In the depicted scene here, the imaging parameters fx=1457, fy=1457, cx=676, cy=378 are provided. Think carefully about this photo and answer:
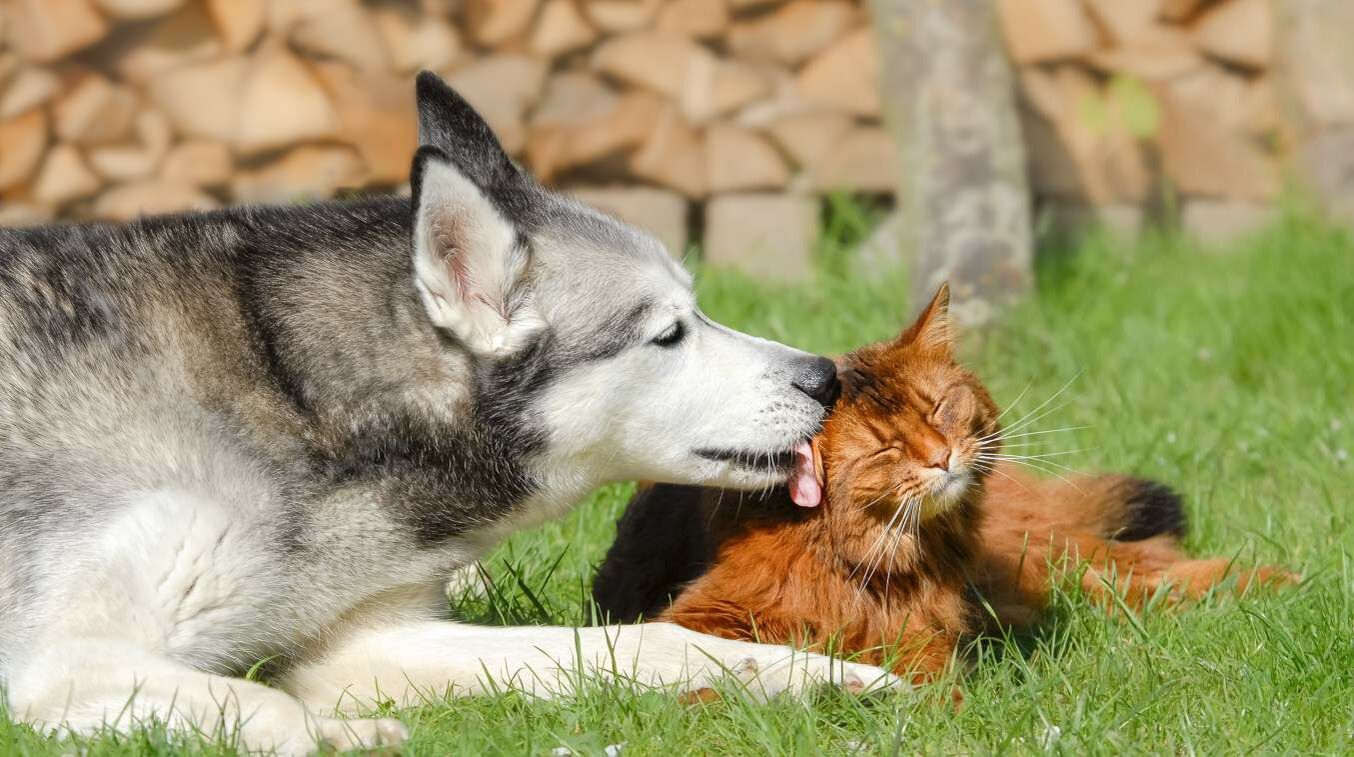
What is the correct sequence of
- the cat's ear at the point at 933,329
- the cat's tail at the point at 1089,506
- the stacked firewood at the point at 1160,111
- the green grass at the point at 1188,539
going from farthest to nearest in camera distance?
the stacked firewood at the point at 1160,111
the cat's tail at the point at 1089,506
the cat's ear at the point at 933,329
the green grass at the point at 1188,539

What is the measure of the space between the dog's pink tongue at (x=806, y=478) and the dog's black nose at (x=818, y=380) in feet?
0.38

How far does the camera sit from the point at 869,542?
10.6ft

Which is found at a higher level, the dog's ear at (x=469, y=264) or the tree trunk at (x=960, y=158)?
the dog's ear at (x=469, y=264)

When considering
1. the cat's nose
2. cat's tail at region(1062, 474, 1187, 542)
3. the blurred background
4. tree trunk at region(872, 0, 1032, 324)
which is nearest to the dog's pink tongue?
the cat's nose

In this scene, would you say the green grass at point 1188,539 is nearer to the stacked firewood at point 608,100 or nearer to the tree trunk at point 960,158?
the tree trunk at point 960,158

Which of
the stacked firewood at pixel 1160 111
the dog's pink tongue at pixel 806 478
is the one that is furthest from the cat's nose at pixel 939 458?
the stacked firewood at pixel 1160 111

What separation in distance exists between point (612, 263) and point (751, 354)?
38 cm

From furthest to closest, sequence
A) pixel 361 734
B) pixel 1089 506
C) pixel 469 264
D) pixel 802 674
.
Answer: pixel 1089 506
pixel 469 264
pixel 802 674
pixel 361 734

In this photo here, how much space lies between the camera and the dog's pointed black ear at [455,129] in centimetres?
347

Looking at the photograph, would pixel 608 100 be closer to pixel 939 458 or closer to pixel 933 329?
pixel 933 329

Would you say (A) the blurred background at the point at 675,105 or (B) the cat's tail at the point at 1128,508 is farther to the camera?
(A) the blurred background at the point at 675,105

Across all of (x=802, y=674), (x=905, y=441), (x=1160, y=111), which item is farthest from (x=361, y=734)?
(x=1160, y=111)

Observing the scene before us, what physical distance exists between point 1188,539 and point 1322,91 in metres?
3.90

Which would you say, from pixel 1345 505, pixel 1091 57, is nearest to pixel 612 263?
pixel 1345 505
